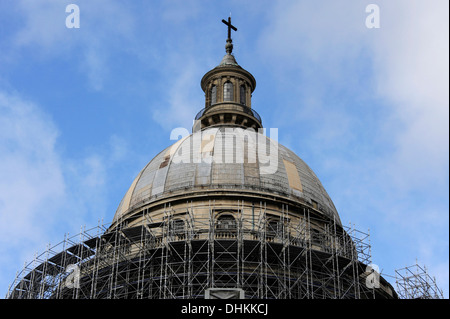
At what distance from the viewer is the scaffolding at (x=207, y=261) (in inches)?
1490

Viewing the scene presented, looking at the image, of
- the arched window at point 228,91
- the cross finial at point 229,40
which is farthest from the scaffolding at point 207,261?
the cross finial at point 229,40

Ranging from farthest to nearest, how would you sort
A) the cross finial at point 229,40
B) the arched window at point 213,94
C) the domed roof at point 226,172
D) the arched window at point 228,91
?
the cross finial at point 229,40 → the arched window at point 213,94 → the arched window at point 228,91 → the domed roof at point 226,172

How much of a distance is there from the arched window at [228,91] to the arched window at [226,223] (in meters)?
16.0

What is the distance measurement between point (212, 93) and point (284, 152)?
431 inches

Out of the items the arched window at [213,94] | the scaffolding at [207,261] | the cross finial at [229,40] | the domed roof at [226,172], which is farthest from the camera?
the cross finial at [229,40]

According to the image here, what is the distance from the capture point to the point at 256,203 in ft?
145

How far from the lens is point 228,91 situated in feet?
191

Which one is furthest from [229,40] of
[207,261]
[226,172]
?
[207,261]

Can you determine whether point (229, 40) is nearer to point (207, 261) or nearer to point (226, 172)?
point (226, 172)

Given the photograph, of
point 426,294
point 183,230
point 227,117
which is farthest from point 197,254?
point 227,117

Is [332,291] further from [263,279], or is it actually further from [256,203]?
[256,203]

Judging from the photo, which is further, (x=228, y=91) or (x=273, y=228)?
(x=228, y=91)

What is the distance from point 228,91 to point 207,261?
2329 cm

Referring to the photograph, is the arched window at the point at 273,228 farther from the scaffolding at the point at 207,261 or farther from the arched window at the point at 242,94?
the arched window at the point at 242,94
